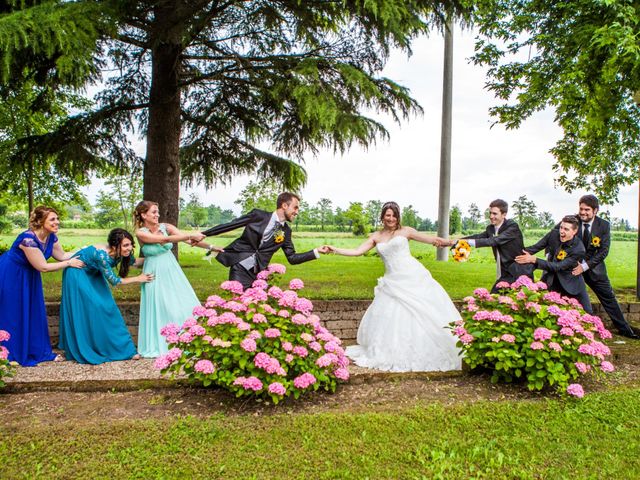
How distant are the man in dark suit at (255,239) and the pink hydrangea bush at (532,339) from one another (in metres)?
2.34

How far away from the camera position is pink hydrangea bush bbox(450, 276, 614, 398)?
440 cm

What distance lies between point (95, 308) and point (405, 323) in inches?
145

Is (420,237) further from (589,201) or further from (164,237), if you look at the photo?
(164,237)

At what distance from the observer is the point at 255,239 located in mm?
5859

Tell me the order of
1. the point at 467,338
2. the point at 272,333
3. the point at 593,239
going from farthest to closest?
the point at 593,239, the point at 467,338, the point at 272,333

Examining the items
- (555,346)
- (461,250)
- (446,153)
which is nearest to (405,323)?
(461,250)

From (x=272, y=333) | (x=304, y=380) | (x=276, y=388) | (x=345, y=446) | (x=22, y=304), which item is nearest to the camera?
(x=345, y=446)

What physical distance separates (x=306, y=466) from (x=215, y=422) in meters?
0.94

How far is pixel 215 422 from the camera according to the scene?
12.5 feet

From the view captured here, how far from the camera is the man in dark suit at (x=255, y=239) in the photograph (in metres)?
5.83

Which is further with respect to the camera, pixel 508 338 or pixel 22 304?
pixel 22 304

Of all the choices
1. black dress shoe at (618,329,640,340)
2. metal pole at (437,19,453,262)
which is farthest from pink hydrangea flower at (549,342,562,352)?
metal pole at (437,19,453,262)

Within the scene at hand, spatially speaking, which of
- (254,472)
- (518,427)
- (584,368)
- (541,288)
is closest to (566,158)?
(541,288)

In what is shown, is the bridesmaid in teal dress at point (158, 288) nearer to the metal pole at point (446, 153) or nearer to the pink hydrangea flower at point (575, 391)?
the pink hydrangea flower at point (575, 391)
